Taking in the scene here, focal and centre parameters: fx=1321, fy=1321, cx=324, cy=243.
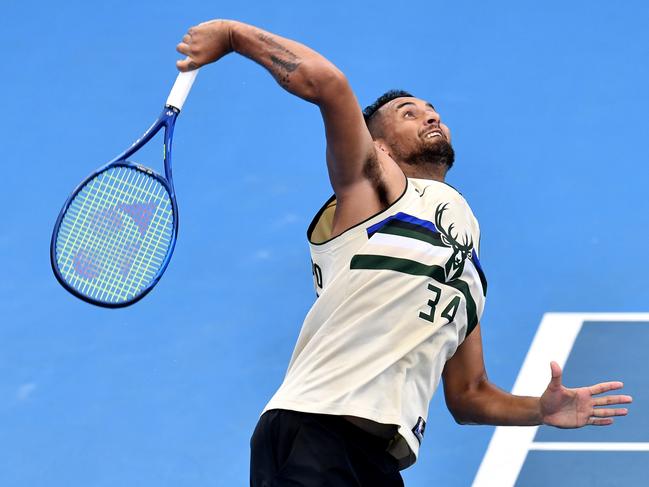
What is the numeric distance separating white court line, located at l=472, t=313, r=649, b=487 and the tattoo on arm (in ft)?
6.12

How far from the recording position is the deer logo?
365cm

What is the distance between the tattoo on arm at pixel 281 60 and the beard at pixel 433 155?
0.71 metres

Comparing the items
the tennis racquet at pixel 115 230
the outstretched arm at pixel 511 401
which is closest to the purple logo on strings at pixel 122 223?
the tennis racquet at pixel 115 230

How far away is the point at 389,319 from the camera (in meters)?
3.53

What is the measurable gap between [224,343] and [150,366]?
0.31 meters

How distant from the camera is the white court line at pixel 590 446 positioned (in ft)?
16.0

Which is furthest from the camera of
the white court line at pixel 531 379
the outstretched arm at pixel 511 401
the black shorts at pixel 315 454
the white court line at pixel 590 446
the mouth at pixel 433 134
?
the white court line at pixel 590 446

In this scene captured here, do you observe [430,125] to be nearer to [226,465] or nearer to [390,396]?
[390,396]

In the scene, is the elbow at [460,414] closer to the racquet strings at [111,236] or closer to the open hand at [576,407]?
the open hand at [576,407]

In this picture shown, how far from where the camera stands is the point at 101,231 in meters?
3.96

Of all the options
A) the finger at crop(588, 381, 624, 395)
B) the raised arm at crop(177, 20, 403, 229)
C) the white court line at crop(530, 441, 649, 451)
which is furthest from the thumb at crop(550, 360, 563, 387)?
the white court line at crop(530, 441, 649, 451)

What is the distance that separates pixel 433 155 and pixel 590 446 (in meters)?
1.44

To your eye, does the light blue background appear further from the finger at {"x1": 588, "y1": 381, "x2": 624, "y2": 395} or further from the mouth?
the mouth

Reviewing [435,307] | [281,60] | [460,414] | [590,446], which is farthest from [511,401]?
[281,60]
